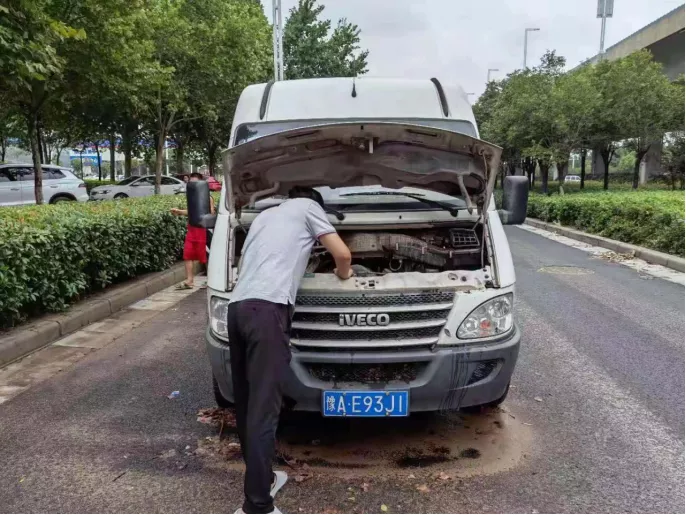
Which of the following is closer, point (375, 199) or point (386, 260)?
point (386, 260)

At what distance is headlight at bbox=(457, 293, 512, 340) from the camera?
3385 millimetres

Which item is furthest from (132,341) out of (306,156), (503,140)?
(503,140)

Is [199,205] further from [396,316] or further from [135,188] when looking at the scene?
[135,188]

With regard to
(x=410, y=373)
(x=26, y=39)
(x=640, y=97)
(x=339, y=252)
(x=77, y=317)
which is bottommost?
(x=77, y=317)

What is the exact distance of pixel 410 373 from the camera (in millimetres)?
3393

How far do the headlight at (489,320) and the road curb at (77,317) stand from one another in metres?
4.12

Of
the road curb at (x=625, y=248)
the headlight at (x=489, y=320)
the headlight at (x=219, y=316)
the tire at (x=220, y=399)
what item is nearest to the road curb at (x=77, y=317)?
the tire at (x=220, y=399)

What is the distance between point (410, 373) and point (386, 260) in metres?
1.00

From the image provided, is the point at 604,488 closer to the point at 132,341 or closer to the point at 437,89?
the point at 437,89

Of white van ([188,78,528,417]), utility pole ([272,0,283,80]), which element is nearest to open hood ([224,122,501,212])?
white van ([188,78,528,417])

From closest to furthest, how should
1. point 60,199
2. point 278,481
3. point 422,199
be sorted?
point 278,481 < point 422,199 < point 60,199

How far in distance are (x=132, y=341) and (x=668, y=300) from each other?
6.86 meters

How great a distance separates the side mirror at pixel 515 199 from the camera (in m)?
4.45

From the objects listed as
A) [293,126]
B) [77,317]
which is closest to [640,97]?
[293,126]
